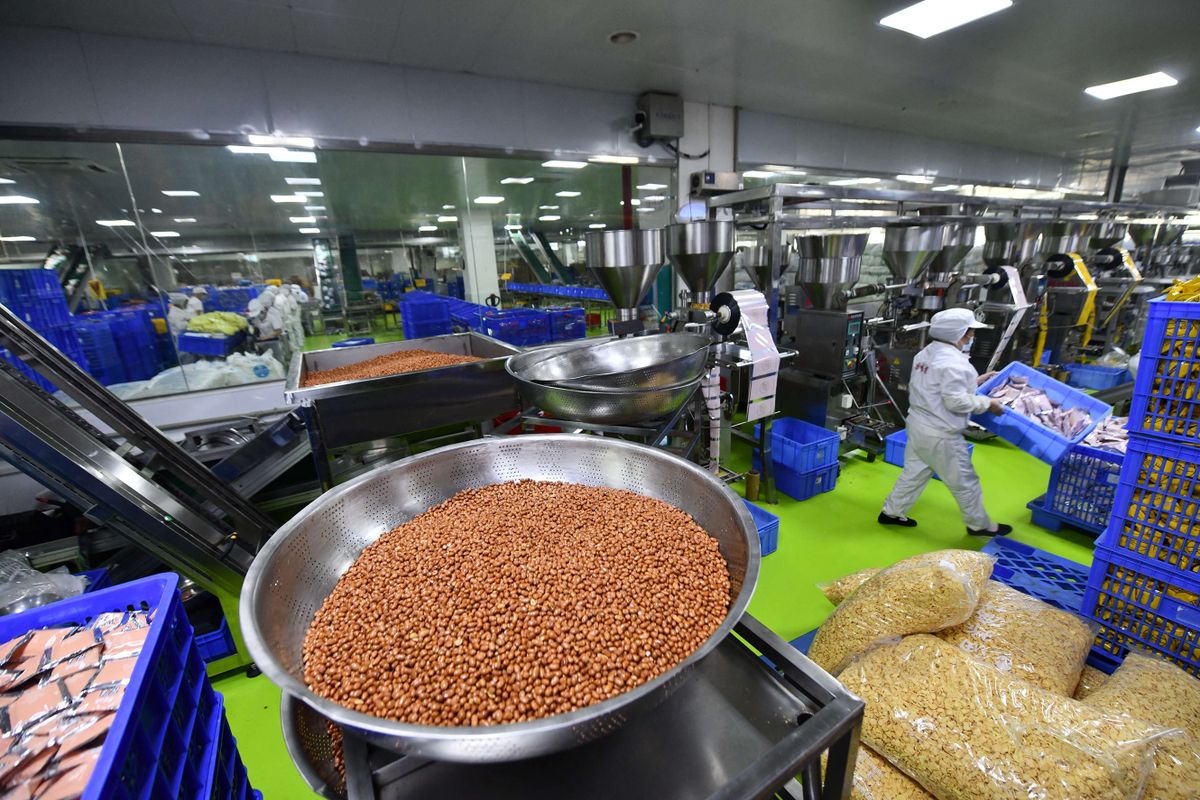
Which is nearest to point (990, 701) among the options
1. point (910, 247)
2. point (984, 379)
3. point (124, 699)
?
point (124, 699)

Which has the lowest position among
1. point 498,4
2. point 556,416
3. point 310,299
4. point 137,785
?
point 137,785

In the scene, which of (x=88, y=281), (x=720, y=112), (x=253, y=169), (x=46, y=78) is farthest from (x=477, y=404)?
(x=720, y=112)

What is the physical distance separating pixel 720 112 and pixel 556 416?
4.13 metres

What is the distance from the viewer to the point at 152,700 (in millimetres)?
855

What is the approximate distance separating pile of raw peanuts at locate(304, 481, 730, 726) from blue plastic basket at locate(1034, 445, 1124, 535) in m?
2.68

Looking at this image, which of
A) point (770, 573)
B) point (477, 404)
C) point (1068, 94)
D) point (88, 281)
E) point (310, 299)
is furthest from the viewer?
point (1068, 94)

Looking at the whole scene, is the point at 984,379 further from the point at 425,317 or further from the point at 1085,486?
the point at 425,317

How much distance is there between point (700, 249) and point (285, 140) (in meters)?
2.79

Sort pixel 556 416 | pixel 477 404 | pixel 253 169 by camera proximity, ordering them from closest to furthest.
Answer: pixel 556 416, pixel 477 404, pixel 253 169

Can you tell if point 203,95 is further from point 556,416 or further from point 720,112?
point 720,112

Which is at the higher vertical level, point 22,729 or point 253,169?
point 253,169

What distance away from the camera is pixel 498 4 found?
255 centimetres

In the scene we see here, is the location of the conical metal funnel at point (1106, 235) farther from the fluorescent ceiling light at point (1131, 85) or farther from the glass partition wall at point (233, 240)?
the glass partition wall at point (233, 240)

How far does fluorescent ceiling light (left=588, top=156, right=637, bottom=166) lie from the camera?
162 inches
